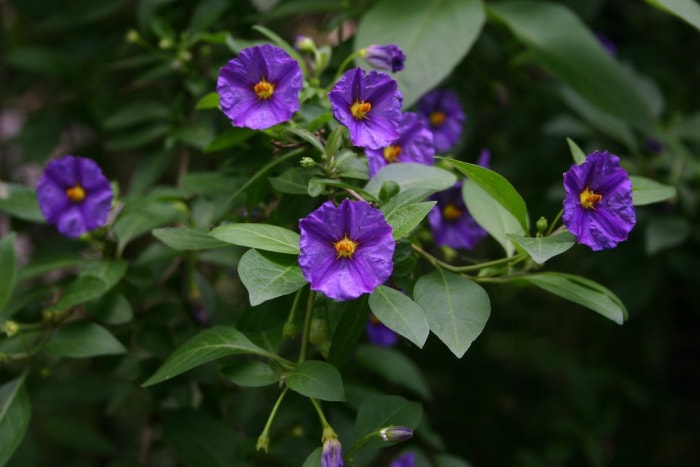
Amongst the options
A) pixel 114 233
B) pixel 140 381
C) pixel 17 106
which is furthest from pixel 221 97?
pixel 17 106

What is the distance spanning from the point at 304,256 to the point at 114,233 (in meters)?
0.55

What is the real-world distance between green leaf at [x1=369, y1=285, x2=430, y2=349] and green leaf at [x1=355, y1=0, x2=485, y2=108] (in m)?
0.46

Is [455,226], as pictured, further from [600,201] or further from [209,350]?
[209,350]

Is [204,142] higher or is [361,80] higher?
[361,80]

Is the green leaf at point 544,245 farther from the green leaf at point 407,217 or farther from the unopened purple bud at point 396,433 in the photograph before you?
the unopened purple bud at point 396,433

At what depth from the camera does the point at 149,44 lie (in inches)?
65.2

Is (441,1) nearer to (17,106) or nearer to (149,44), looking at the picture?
(149,44)

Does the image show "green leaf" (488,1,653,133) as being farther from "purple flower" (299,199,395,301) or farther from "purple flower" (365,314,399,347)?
"purple flower" (299,199,395,301)

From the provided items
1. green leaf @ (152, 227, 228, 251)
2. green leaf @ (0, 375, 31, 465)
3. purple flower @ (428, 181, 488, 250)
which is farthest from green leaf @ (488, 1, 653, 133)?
green leaf @ (0, 375, 31, 465)

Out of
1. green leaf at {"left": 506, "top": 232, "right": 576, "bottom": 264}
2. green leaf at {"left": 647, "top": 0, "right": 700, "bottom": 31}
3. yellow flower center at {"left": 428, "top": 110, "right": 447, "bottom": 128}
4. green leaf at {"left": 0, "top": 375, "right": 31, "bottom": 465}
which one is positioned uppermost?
green leaf at {"left": 647, "top": 0, "right": 700, "bottom": 31}

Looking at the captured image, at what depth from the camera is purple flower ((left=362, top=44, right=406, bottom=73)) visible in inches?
48.3

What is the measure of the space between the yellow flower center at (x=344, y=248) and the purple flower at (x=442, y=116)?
559 millimetres

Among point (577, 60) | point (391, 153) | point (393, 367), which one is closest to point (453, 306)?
point (391, 153)

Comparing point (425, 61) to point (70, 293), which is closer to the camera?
point (70, 293)
